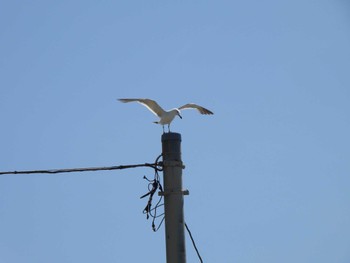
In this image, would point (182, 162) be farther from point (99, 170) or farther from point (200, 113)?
point (200, 113)

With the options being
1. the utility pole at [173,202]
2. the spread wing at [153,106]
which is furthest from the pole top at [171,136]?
the spread wing at [153,106]

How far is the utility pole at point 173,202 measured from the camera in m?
5.45

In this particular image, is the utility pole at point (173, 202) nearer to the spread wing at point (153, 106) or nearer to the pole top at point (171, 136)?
the pole top at point (171, 136)

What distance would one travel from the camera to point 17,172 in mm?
6090

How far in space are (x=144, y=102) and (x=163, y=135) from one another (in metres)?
10.5

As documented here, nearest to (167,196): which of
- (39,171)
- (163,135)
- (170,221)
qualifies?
(170,221)

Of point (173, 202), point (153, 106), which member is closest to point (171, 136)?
point (173, 202)

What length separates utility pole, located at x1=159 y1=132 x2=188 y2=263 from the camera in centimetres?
545

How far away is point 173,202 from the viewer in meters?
5.57

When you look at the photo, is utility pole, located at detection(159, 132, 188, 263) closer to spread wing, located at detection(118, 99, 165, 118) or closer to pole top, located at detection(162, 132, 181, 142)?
pole top, located at detection(162, 132, 181, 142)

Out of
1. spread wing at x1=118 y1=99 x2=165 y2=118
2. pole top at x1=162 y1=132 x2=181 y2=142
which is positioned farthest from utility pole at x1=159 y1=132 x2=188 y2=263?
spread wing at x1=118 y1=99 x2=165 y2=118

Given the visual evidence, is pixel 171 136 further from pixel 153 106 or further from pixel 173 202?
pixel 153 106

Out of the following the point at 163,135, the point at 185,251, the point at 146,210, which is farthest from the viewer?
the point at 146,210

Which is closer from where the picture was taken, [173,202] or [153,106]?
[173,202]
